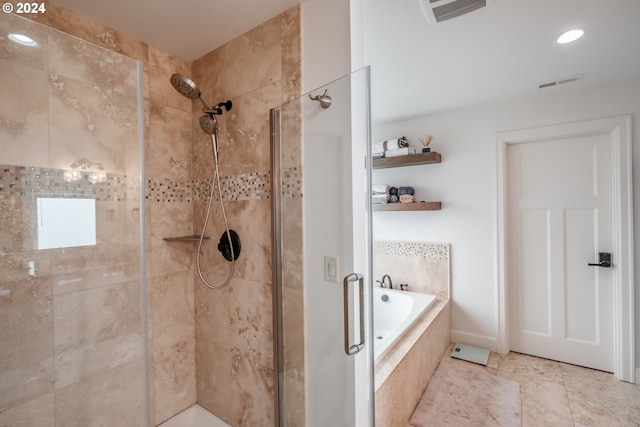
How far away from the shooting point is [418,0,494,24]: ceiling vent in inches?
50.2

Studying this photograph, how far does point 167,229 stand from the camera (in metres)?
1.71

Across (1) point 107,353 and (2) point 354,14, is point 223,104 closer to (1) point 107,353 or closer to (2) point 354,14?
(2) point 354,14

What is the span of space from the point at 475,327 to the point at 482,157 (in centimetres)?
175

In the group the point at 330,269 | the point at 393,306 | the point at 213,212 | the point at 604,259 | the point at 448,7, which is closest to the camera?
the point at 330,269

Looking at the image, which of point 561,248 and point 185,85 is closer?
point 185,85

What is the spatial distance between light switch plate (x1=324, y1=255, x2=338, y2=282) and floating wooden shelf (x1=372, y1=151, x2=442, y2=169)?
2.08 metres

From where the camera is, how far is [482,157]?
2779 millimetres

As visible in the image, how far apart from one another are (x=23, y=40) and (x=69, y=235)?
0.67m

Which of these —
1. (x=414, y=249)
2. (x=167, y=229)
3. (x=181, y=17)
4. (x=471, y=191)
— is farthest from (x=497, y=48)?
(x=167, y=229)

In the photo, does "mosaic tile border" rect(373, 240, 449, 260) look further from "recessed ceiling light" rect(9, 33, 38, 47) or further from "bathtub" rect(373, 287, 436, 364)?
"recessed ceiling light" rect(9, 33, 38, 47)

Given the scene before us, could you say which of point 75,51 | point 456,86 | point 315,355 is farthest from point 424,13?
point 315,355

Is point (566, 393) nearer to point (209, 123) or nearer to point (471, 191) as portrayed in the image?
point (471, 191)

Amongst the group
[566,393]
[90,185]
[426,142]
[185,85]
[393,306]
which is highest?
[426,142]

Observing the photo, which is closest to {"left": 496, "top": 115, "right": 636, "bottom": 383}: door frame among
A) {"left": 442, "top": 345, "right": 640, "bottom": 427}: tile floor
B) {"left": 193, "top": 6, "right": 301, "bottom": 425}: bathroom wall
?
{"left": 442, "top": 345, "right": 640, "bottom": 427}: tile floor
